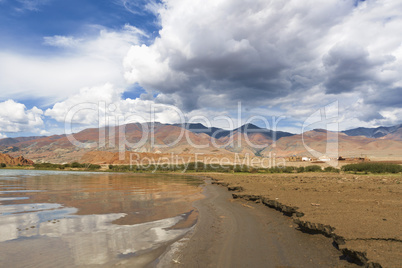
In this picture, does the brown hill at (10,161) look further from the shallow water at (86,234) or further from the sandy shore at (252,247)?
the sandy shore at (252,247)

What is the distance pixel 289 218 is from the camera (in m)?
11.3

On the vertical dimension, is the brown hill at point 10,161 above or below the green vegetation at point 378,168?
below

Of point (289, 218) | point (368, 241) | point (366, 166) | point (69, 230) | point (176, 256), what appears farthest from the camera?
point (366, 166)

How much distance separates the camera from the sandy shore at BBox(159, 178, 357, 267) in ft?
21.5

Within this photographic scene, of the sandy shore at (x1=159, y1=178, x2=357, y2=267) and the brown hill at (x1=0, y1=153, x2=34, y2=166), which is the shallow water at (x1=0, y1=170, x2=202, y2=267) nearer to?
the sandy shore at (x1=159, y1=178, x2=357, y2=267)

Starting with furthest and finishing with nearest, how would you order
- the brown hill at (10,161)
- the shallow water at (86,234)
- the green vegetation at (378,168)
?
the brown hill at (10,161), the green vegetation at (378,168), the shallow water at (86,234)

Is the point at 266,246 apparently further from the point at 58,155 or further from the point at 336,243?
the point at 58,155

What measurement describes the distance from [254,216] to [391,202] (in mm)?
6687

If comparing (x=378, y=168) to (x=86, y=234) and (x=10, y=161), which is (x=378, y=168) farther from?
(x=10, y=161)

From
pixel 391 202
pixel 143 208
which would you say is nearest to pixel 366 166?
pixel 391 202

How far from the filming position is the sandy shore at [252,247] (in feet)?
21.5

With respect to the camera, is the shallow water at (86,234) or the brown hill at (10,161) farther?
the brown hill at (10,161)

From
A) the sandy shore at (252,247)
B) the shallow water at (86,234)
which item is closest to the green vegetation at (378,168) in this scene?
the sandy shore at (252,247)

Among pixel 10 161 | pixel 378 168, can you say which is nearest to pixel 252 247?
pixel 378 168
